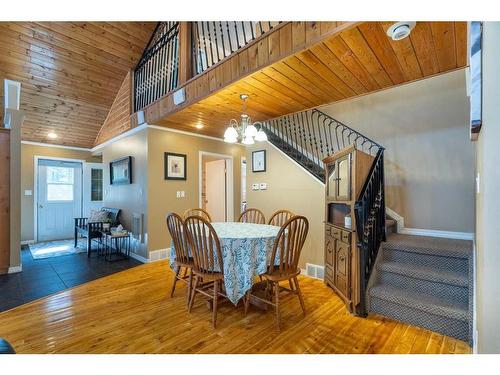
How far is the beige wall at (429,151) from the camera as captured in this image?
323cm

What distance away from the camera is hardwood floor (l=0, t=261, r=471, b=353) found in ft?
6.20

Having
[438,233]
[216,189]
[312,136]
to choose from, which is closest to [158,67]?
[216,189]

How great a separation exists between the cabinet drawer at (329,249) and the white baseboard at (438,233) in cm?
130

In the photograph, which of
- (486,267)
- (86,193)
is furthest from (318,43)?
(86,193)

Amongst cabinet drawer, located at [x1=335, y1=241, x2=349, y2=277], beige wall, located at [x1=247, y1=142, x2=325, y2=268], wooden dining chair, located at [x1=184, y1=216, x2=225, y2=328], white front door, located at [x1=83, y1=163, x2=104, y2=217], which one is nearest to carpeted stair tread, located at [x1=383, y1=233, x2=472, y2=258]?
cabinet drawer, located at [x1=335, y1=241, x2=349, y2=277]

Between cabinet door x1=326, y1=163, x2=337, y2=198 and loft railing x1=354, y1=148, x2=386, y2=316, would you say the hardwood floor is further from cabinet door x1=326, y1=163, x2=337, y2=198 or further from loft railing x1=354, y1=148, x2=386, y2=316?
cabinet door x1=326, y1=163, x2=337, y2=198

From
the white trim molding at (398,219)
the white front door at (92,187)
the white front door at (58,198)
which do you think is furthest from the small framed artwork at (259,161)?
the white front door at (58,198)

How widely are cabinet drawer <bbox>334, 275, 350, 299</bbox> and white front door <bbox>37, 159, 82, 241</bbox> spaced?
650cm

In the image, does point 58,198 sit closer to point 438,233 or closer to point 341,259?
point 341,259

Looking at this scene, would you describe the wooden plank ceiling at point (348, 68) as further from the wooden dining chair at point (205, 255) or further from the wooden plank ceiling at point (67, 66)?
the wooden plank ceiling at point (67, 66)

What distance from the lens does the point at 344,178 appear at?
2727mm

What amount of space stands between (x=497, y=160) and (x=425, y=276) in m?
1.64

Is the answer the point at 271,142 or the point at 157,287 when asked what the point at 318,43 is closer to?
the point at 271,142

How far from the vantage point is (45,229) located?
588cm
